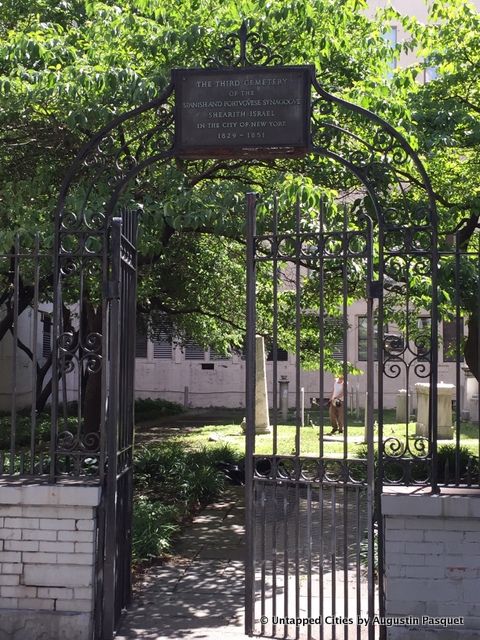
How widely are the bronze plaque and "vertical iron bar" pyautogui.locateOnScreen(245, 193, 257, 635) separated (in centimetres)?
45

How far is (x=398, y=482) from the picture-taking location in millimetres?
5574

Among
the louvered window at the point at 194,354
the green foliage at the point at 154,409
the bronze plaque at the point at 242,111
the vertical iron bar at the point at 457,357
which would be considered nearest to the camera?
the vertical iron bar at the point at 457,357

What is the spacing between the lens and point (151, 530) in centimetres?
839

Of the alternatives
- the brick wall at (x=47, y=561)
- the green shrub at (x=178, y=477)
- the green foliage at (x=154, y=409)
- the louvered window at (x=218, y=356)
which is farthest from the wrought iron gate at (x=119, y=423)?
the green foliage at (x=154, y=409)

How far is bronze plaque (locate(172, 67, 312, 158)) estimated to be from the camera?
19.4ft

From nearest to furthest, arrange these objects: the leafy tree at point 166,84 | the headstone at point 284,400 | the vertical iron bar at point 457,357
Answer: the vertical iron bar at point 457,357
the leafy tree at point 166,84
the headstone at point 284,400

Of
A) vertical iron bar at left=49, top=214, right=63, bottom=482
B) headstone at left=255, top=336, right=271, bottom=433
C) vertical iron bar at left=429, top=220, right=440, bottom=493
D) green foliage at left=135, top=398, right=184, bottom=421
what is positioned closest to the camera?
vertical iron bar at left=429, top=220, right=440, bottom=493

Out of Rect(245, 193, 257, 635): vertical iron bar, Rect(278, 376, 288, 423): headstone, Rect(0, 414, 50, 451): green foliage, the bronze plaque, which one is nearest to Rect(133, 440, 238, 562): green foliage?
Rect(245, 193, 257, 635): vertical iron bar

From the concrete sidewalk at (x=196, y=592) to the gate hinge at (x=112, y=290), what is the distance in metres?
2.51

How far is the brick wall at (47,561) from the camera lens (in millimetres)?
5660

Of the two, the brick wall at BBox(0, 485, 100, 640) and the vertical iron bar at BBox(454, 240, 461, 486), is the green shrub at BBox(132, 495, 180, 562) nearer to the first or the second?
the brick wall at BBox(0, 485, 100, 640)

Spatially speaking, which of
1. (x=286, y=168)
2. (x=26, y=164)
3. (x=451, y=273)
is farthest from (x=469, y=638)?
(x=26, y=164)

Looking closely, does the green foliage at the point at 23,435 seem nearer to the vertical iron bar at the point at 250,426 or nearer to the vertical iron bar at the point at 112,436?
the vertical iron bar at the point at 112,436

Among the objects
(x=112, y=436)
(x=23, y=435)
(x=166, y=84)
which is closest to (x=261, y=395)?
(x=23, y=435)
